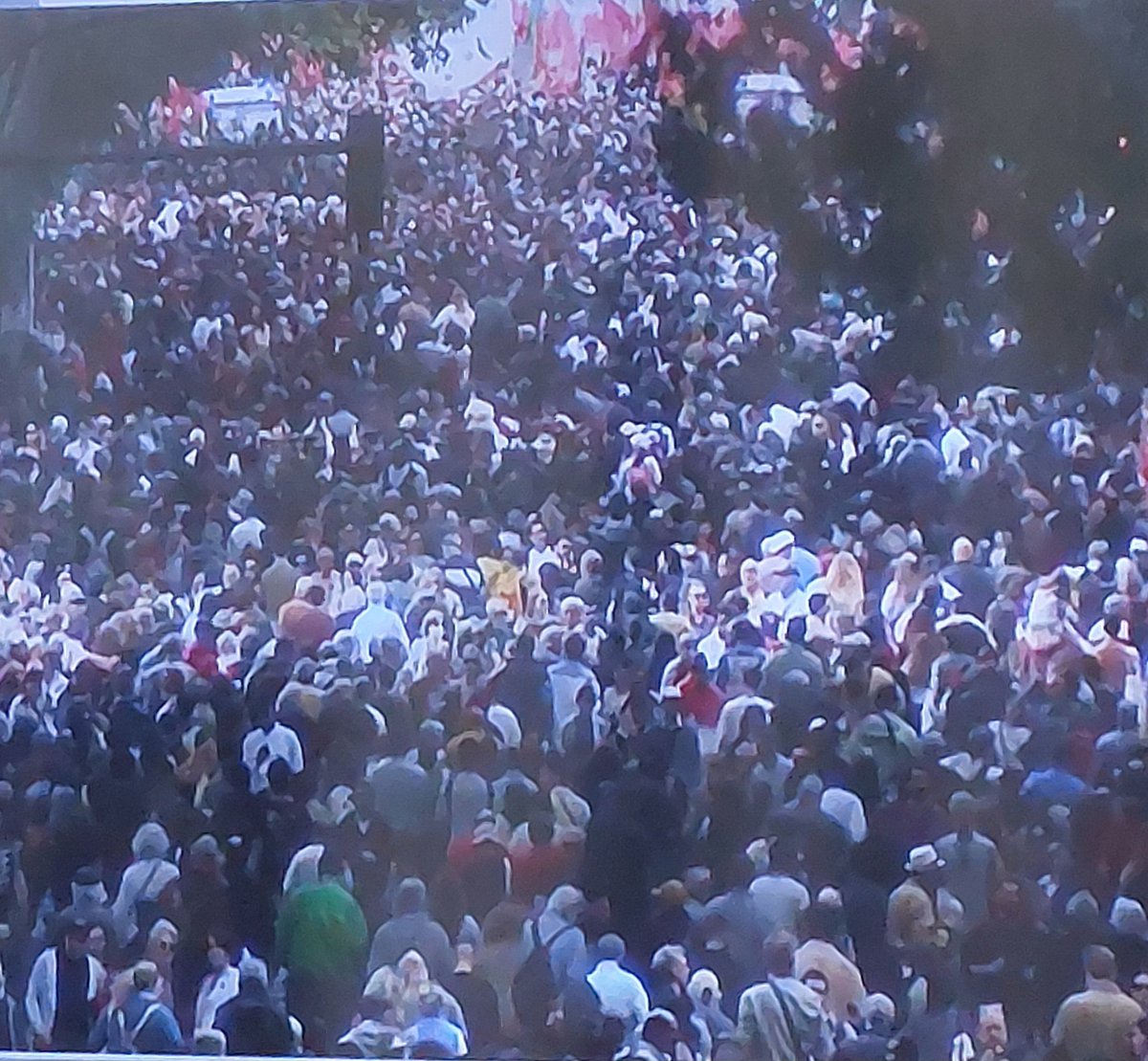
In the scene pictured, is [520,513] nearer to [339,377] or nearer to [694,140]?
[339,377]

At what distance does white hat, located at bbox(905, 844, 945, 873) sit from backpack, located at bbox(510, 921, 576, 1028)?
0.33 meters

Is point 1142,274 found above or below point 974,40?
below

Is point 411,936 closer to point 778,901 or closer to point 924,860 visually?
point 778,901

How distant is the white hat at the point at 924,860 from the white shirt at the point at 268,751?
0.61 meters

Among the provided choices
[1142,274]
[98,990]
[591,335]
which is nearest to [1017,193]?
[1142,274]

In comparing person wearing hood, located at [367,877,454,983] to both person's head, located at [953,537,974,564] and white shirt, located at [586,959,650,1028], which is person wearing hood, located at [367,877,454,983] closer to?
white shirt, located at [586,959,650,1028]

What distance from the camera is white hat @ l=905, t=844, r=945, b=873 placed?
4.37 ft

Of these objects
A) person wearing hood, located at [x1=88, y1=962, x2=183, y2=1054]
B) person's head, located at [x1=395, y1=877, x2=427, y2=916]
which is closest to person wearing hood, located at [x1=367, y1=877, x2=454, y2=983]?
person's head, located at [x1=395, y1=877, x2=427, y2=916]

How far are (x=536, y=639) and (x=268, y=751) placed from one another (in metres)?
0.30

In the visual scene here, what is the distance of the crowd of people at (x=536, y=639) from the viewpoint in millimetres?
1336

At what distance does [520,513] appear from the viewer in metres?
1.41

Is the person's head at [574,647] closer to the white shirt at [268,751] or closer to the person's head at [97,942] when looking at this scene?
the white shirt at [268,751]

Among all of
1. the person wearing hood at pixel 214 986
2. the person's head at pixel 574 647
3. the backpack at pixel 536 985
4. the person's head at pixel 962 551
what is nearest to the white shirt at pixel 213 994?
the person wearing hood at pixel 214 986

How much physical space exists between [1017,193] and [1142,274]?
0.47 feet
